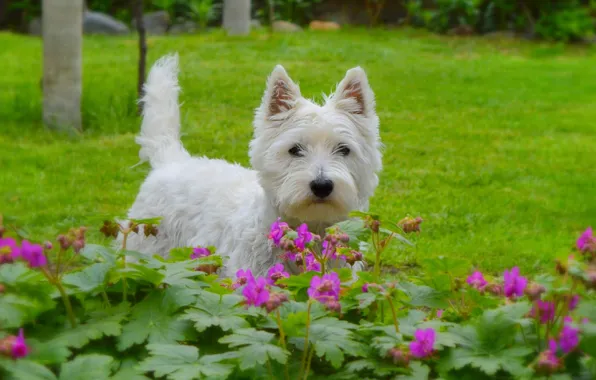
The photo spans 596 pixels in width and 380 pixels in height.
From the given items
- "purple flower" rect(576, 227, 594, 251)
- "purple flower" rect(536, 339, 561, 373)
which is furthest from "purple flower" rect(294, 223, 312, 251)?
"purple flower" rect(536, 339, 561, 373)

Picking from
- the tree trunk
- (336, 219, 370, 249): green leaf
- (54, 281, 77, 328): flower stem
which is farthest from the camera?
the tree trunk

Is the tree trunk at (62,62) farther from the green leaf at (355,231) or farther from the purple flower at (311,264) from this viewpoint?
the green leaf at (355,231)

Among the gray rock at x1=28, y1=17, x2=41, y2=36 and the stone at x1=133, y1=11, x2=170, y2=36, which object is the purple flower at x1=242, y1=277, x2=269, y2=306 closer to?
the stone at x1=133, y1=11, x2=170, y2=36

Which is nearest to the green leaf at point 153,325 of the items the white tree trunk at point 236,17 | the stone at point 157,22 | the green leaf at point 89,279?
the green leaf at point 89,279

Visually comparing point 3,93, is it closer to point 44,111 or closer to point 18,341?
point 44,111

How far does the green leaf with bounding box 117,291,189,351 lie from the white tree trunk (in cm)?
1481

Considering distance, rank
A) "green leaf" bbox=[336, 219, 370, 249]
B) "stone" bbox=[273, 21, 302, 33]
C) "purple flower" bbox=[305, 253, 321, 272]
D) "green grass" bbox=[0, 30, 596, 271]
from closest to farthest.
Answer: "green leaf" bbox=[336, 219, 370, 249] → "purple flower" bbox=[305, 253, 321, 272] → "green grass" bbox=[0, 30, 596, 271] → "stone" bbox=[273, 21, 302, 33]

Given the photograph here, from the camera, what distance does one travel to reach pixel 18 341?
183 centimetres

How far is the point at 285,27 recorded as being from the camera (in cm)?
1884

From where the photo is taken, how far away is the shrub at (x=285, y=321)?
2.08 meters

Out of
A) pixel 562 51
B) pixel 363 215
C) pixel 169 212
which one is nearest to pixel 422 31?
pixel 562 51

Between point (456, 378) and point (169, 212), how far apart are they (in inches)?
138

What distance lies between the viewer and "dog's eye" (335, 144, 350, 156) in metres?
4.76

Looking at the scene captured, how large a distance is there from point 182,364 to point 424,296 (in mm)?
810
